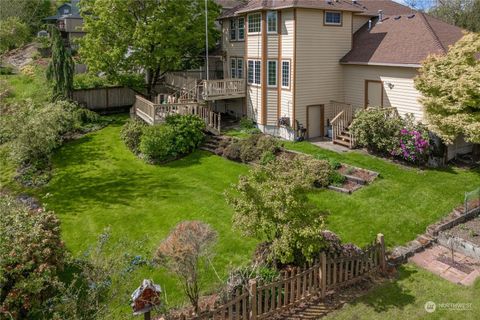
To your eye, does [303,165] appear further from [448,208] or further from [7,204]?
[7,204]

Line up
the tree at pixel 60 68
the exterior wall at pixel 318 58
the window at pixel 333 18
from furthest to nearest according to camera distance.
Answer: the tree at pixel 60 68 < the window at pixel 333 18 < the exterior wall at pixel 318 58

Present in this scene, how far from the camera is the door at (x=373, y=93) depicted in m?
21.6

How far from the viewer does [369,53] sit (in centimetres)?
2220

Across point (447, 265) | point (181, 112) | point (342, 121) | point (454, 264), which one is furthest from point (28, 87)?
point (454, 264)

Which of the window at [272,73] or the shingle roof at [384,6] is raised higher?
the shingle roof at [384,6]

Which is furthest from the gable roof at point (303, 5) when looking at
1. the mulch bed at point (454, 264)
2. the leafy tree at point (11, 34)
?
the leafy tree at point (11, 34)

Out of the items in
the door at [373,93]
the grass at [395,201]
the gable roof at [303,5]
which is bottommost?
the grass at [395,201]

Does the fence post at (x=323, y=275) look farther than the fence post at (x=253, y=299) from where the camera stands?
Yes

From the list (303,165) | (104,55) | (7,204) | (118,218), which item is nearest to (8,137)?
(104,55)

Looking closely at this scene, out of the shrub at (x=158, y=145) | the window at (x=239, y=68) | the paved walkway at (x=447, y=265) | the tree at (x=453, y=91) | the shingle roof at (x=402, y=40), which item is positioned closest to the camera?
the paved walkway at (x=447, y=265)

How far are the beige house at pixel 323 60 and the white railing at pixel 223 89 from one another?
0.07 metres

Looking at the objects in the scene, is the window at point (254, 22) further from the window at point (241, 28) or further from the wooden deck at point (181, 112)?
the wooden deck at point (181, 112)

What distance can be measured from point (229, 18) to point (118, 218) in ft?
55.2

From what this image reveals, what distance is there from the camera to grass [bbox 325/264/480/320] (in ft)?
32.6
